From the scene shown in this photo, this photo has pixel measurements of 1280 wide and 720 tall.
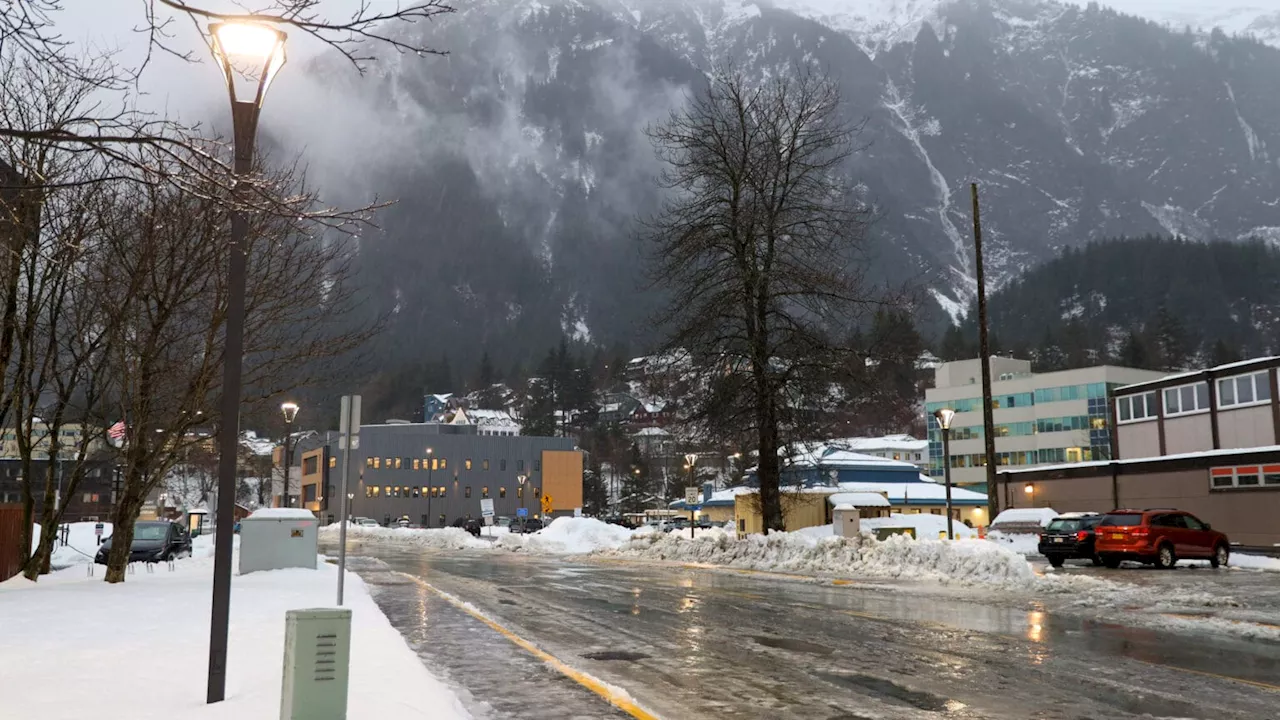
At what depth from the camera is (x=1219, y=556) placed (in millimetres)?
29859

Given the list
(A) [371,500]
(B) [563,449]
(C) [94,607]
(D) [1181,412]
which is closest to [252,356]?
(C) [94,607]

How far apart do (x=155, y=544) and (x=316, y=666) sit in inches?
1240

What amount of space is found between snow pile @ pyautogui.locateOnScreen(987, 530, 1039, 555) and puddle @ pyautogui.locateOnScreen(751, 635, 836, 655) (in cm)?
2866

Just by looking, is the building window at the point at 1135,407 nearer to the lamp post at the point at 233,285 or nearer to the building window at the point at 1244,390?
the building window at the point at 1244,390

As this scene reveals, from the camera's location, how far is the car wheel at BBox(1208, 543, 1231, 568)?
29531mm

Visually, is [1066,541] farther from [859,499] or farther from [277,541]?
[277,541]

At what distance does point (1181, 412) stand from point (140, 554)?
53.6 meters

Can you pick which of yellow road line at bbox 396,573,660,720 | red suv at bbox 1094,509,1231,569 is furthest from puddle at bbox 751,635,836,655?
red suv at bbox 1094,509,1231,569

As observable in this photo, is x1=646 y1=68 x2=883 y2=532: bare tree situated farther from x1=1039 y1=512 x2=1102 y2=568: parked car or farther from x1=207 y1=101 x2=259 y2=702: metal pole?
x1=207 y1=101 x2=259 y2=702: metal pole

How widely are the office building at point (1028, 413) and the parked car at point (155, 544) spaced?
81.8 metres

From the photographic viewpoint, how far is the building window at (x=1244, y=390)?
50625 millimetres

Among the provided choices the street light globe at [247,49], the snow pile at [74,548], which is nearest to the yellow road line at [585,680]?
the street light globe at [247,49]

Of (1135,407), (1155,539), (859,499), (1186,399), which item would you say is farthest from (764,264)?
(1135,407)

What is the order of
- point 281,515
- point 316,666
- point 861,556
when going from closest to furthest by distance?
point 316,666 < point 281,515 < point 861,556
